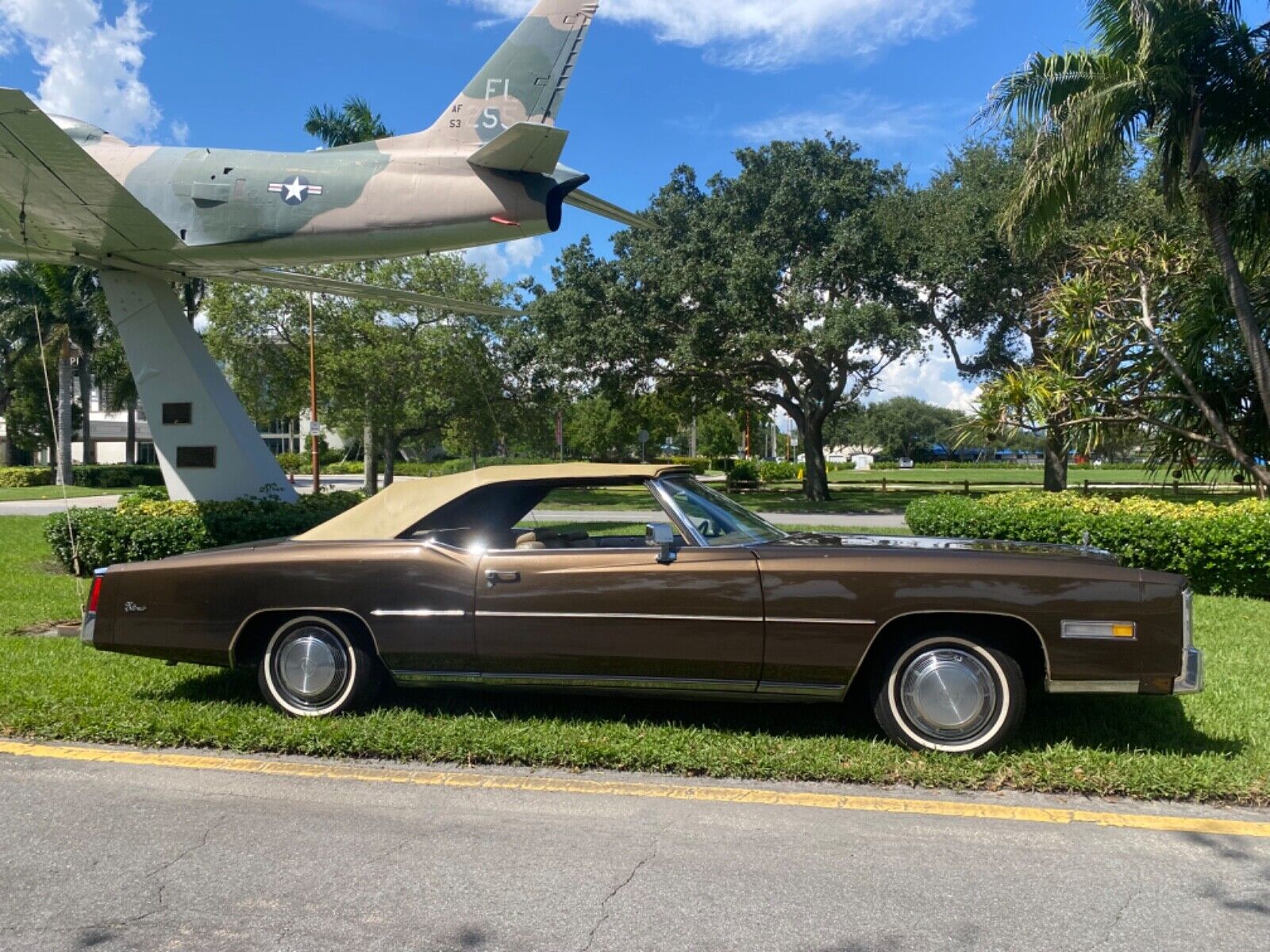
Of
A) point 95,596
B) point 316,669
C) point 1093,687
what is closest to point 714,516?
point 1093,687

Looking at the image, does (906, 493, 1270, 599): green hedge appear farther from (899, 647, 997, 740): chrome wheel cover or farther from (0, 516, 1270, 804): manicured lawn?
(899, 647, 997, 740): chrome wheel cover

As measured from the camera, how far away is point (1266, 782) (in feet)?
13.3

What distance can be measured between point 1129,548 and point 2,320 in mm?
43115

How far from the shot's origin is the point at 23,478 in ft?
124

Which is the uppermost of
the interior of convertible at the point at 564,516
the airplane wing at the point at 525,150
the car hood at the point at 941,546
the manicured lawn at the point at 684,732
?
the airplane wing at the point at 525,150

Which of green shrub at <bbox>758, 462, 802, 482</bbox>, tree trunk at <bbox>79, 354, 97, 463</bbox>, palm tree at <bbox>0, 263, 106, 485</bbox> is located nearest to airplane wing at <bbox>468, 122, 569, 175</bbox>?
palm tree at <bbox>0, 263, 106, 485</bbox>

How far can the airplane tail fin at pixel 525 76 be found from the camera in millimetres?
9719

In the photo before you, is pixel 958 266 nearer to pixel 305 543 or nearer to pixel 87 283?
pixel 305 543

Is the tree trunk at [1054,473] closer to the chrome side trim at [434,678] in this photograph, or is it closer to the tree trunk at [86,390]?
the chrome side trim at [434,678]

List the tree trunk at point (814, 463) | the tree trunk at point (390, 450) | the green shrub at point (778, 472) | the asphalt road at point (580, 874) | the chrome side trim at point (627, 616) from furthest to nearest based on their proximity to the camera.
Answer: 1. the green shrub at point (778, 472)
2. the tree trunk at point (814, 463)
3. the tree trunk at point (390, 450)
4. the chrome side trim at point (627, 616)
5. the asphalt road at point (580, 874)

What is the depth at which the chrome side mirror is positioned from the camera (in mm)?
4590

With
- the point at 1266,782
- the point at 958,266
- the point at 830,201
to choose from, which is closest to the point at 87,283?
the point at 830,201

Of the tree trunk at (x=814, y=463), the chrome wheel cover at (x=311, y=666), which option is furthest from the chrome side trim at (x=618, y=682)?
the tree trunk at (x=814, y=463)

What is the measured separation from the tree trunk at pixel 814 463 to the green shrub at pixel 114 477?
85.7 feet
